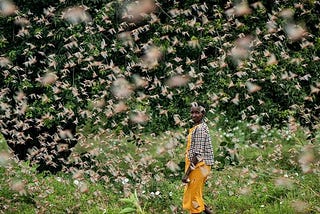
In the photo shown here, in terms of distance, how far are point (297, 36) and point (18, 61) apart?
20.4 feet

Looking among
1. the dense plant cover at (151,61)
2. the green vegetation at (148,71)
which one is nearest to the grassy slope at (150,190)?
the green vegetation at (148,71)

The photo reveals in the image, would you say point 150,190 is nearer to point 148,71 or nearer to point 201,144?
point 148,71

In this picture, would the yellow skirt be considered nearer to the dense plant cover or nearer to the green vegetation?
the green vegetation

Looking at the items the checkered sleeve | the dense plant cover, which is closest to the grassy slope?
the dense plant cover

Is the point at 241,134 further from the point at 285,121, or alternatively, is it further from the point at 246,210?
the point at 246,210

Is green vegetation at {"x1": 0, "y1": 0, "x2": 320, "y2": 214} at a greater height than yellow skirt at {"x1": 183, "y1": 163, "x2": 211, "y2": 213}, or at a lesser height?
greater

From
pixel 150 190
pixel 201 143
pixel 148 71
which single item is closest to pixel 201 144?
pixel 201 143

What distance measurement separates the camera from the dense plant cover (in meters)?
10.3

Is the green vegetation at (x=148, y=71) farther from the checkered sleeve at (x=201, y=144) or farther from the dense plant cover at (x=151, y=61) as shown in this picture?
the checkered sleeve at (x=201, y=144)

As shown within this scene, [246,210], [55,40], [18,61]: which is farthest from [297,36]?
[18,61]

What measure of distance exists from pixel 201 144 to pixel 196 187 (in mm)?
684

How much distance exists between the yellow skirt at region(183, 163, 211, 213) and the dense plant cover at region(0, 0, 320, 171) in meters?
3.13

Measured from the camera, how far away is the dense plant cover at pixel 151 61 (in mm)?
10344

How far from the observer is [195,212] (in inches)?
297
